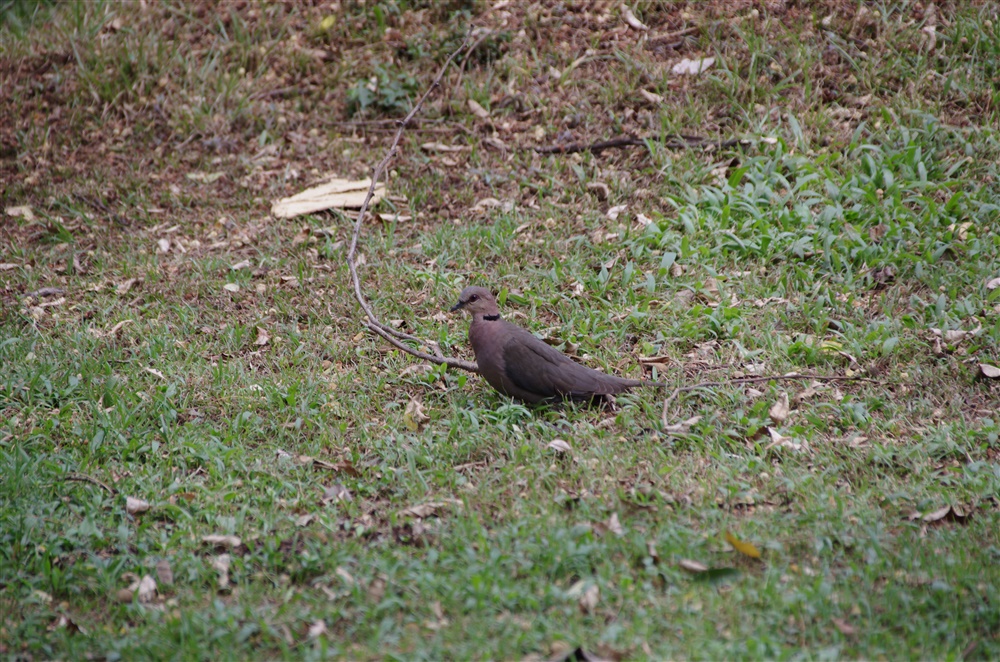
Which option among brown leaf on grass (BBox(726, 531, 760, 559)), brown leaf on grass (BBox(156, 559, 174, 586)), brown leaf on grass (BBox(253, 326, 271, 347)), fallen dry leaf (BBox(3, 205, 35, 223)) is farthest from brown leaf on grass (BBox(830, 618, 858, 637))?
fallen dry leaf (BBox(3, 205, 35, 223))

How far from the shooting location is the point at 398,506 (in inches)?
174

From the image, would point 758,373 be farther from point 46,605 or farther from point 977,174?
point 46,605

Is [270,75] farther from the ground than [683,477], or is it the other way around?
[270,75]

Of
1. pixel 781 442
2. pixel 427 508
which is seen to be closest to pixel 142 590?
pixel 427 508

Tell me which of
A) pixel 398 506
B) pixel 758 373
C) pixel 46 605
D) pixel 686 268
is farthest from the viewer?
pixel 686 268

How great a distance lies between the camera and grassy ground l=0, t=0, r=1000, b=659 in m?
3.69

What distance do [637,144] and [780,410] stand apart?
334 centimetres

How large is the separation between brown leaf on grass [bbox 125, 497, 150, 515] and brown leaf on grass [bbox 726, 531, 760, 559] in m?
2.87

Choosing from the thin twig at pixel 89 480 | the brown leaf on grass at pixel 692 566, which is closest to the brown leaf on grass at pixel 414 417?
the thin twig at pixel 89 480

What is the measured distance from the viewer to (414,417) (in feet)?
17.2

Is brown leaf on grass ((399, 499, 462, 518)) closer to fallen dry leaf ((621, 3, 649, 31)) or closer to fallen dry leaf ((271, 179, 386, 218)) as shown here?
fallen dry leaf ((271, 179, 386, 218))

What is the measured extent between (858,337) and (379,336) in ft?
10.4

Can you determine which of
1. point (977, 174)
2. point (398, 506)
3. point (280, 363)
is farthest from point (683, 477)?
point (977, 174)

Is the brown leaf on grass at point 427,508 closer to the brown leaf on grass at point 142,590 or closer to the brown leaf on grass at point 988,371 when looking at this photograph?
the brown leaf on grass at point 142,590
